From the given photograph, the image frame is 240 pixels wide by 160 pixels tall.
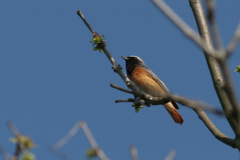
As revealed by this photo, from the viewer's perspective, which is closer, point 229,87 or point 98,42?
point 229,87

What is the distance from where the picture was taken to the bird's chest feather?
10953mm

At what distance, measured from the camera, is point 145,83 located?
Result: 1099cm

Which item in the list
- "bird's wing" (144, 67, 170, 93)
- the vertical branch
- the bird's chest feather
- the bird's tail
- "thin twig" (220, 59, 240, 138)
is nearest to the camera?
"thin twig" (220, 59, 240, 138)

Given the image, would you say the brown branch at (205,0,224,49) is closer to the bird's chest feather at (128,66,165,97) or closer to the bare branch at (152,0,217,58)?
the bare branch at (152,0,217,58)

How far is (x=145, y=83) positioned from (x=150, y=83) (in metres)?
0.18

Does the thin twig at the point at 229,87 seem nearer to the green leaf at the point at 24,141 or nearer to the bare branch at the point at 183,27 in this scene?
the bare branch at the point at 183,27

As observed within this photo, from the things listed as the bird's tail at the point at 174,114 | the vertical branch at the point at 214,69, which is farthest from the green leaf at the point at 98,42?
the bird's tail at the point at 174,114

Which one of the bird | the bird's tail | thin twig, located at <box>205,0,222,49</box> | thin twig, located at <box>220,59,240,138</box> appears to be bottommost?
thin twig, located at <box>220,59,240,138</box>

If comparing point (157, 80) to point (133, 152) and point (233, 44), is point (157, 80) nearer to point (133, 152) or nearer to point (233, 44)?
point (133, 152)

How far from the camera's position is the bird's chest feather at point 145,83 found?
1095cm

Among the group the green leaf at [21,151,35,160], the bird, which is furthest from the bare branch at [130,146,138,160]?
the bird

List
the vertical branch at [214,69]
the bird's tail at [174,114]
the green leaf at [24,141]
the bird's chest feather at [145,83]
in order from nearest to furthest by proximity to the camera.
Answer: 1. the green leaf at [24,141]
2. the vertical branch at [214,69]
3. the bird's chest feather at [145,83]
4. the bird's tail at [174,114]

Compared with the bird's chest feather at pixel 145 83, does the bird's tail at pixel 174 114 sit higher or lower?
lower

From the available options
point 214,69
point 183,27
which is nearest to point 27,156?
point 183,27
